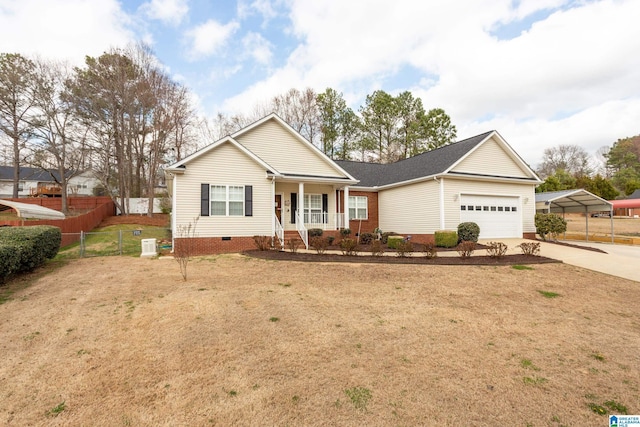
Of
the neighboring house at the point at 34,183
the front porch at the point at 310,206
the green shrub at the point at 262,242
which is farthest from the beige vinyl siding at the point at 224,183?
the neighboring house at the point at 34,183

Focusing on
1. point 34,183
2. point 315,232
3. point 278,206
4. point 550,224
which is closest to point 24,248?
point 278,206

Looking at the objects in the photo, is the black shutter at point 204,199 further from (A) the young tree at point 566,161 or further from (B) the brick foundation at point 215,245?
(A) the young tree at point 566,161

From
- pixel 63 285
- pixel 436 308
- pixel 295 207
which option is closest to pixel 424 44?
pixel 295 207

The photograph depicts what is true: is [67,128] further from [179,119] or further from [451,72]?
[451,72]

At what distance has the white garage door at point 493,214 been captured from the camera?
16.5 metres

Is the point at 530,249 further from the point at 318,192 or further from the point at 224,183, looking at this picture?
the point at 224,183

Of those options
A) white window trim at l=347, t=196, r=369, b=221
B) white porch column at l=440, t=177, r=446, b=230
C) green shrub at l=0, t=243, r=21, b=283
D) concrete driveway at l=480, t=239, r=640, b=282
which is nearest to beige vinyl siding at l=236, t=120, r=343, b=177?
white window trim at l=347, t=196, r=369, b=221

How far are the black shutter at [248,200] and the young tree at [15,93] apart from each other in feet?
80.2

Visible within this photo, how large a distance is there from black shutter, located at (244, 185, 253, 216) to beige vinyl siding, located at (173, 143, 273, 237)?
0.51 feet

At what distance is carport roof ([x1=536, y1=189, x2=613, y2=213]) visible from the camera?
58.4 feet

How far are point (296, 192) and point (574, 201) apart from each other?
17.7 meters

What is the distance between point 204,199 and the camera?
13.6 meters

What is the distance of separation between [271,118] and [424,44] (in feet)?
28.8

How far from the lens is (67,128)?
2612cm
